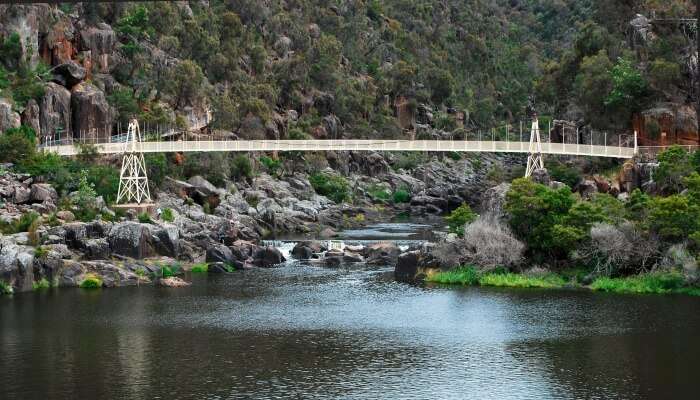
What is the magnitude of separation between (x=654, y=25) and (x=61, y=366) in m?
73.4

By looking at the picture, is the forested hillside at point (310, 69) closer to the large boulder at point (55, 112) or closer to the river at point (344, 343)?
the large boulder at point (55, 112)

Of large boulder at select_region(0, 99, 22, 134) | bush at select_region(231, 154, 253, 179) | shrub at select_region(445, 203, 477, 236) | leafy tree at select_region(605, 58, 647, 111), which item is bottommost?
shrub at select_region(445, 203, 477, 236)

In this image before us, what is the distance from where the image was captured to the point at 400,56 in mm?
173375

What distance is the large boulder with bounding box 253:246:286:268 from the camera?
72.0m

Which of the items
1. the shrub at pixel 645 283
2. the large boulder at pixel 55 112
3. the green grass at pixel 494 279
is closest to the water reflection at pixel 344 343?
the shrub at pixel 645 283

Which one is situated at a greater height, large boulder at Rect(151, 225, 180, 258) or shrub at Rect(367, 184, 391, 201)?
shrub at Rect(367, 184, 391, 201)

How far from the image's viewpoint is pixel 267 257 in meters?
72.4

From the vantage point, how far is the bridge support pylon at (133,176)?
79.6 meters

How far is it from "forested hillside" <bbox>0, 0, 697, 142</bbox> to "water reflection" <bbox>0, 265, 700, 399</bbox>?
119 ft

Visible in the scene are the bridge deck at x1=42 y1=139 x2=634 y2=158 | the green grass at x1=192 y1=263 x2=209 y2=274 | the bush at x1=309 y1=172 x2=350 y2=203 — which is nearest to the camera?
the green grass at x1=192 y1=263 x2=209 y2=274

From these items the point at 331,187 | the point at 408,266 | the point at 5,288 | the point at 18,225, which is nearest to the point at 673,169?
the point at 408,266

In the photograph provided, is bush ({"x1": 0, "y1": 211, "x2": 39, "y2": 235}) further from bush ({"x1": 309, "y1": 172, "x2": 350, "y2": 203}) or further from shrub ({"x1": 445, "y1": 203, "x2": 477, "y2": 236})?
bush ({"x1": 309, "y1": 172, "x2": 350, "y2": 203})

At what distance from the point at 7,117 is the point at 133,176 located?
11420 millimetres

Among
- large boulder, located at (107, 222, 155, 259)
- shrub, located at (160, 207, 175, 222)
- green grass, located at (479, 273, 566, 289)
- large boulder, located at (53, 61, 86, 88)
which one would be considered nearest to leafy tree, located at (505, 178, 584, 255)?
green grass, located at (479, 273, 566, 289)
